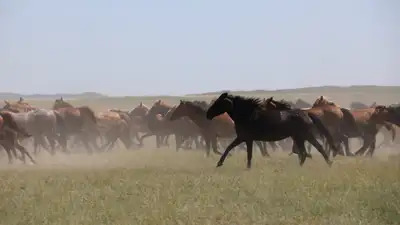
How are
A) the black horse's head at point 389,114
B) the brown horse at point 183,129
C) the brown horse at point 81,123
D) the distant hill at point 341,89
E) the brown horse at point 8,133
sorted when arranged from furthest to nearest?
the distant hill at point 341,89 → the brown horse at point 81,123 → the brown horse at point 183,129 → the black horse's head at point 389,114 → the brown horse at point 8,133

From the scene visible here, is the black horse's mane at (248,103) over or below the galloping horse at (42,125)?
over

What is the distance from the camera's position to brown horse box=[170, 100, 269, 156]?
67.4ft

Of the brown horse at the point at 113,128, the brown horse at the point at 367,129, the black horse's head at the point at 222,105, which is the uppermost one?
the black horse's head at the point at 222,105

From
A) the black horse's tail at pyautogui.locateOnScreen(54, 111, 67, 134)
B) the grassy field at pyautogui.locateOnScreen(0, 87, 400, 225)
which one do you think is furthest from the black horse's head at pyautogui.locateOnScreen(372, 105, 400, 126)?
the black horse's tail at pyautogui.locateOnScreen(54, 111, 67, 134)

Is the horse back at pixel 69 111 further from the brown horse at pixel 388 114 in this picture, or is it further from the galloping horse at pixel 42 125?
the brown horse at pixel 388 114

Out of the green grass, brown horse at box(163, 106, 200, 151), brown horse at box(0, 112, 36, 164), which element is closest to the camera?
the green grass

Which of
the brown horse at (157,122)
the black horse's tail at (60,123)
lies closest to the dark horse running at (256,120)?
the black horse's tail at (60,123)

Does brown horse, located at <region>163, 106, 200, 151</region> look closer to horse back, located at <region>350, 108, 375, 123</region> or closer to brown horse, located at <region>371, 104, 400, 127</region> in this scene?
horse back, located at <region>350, 108, 375, 123</region>

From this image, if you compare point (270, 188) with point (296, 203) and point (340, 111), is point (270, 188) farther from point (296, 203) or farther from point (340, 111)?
point (340, 111)

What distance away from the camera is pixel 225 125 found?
22594mm

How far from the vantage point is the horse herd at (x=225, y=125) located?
1609 cm

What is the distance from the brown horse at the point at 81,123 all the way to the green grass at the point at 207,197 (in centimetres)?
1305

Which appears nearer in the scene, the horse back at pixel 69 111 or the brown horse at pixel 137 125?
the horse back at pixel 69 111

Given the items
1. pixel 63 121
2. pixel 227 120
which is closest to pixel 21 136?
pixel 63 121
